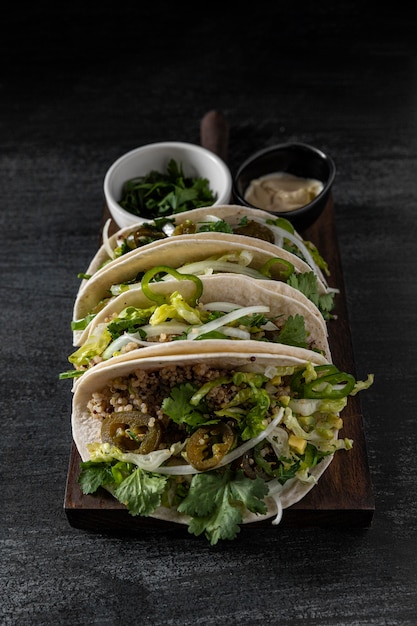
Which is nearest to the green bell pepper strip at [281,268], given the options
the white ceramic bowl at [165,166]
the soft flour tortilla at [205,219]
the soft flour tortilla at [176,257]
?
the soft flour tortilla at [176,257]

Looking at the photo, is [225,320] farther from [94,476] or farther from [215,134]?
[215,134]

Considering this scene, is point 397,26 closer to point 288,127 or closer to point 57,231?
point 288,127

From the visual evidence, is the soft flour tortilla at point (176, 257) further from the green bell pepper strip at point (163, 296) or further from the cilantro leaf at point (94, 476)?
the cilantro leaf at point (94, 476)

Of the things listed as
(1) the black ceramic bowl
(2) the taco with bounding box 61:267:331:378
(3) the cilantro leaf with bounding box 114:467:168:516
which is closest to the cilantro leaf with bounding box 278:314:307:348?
(2) the taco with bounding box 61:267:331:378

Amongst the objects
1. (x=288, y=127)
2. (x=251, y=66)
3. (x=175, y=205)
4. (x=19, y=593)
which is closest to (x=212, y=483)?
(x=19, y=593)

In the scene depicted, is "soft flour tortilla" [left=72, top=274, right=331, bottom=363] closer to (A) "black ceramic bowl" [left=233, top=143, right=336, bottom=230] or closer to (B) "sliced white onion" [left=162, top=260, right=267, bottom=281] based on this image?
(B) "sliced white onion" [left=162, top=260, right=267, bottom=281]
